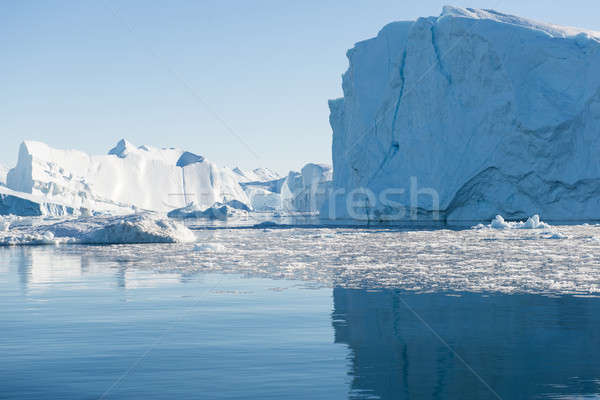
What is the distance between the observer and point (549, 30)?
3016cm

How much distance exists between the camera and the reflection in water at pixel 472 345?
3582mm

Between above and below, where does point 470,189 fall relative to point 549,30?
below

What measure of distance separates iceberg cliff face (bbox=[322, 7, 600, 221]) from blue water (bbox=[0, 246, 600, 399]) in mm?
22172

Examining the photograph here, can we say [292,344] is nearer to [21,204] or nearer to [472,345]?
[472,345]

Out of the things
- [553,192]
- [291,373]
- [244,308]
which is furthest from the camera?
[553,192]

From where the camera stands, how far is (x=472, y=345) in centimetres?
456

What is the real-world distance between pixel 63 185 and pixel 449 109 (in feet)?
129

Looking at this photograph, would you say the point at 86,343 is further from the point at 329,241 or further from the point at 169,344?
the point at 329,241

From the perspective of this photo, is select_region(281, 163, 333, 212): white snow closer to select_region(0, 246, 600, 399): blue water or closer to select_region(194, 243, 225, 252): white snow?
select_region(194, 243, 225, 252): white snow

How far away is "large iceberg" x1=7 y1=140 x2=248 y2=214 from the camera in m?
57.2

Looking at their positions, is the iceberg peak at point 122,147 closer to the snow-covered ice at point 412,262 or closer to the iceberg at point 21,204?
the iceberg at point 21,204

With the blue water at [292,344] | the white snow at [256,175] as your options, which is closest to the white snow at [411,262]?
the blue water at [292,344]

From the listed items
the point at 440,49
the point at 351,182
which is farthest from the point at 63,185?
the point at 440,49

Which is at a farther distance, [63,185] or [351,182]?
[63,185]
